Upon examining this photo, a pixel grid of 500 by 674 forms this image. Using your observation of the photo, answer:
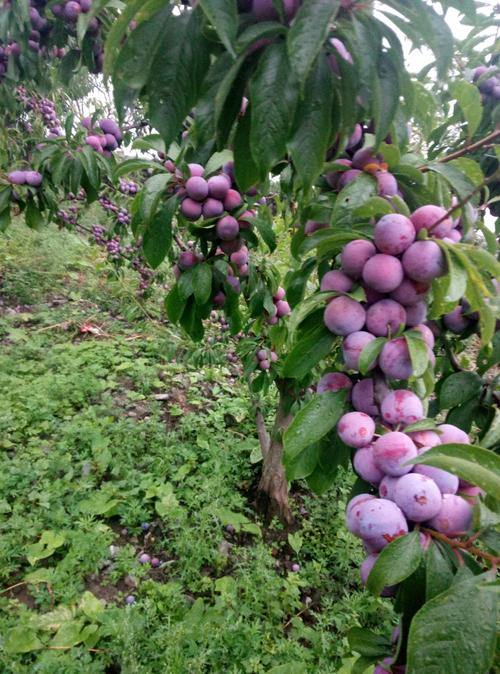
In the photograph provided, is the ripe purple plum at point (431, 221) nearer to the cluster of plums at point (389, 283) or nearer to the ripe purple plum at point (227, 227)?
the cluster of plums at point (389, 283)

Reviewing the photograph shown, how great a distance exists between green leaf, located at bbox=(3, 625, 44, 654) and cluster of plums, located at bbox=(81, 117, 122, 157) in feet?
6.02

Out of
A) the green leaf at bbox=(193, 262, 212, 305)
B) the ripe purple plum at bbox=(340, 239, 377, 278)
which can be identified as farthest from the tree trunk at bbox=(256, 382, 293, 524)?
the ripe purple plum at bbox=(340, 239, 377, 278)

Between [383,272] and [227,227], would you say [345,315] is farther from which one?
[227,227]

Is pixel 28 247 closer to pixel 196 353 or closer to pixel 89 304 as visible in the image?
pixel 89 304

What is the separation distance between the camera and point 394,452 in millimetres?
543

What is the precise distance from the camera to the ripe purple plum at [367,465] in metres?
0.59

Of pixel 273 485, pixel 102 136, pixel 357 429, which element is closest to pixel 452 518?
pixel 357 429

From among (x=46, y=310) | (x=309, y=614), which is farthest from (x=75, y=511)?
(x=46, y=310)

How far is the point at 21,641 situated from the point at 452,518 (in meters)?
1.85

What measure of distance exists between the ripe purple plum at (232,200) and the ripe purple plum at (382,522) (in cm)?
80

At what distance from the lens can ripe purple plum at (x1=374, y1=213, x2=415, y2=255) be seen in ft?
2.03

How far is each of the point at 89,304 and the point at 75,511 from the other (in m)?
2.84

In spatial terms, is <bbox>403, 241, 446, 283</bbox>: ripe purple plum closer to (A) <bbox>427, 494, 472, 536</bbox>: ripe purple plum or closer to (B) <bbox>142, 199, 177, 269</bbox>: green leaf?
(A) <bbox>427, 494, 472, 536</bbox>: ripe purple plum

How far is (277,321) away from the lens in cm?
186
